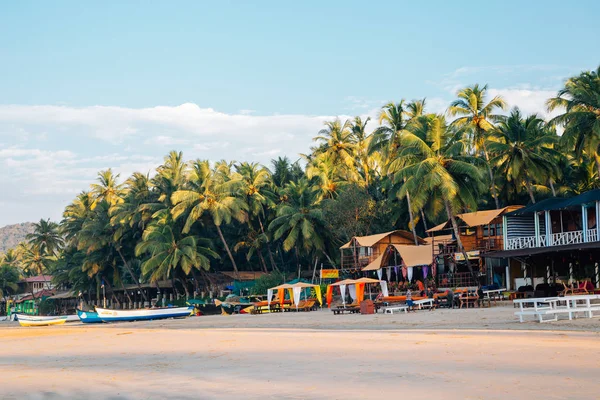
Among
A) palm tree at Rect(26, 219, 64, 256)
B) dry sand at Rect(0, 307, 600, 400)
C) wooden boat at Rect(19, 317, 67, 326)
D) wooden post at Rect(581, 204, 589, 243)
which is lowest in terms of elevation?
wooden boat at Rect(19, 317, 67, 326)

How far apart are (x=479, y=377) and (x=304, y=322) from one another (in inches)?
780

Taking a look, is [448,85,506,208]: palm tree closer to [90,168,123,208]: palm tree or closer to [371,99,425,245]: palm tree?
[371,99,425,245]: palm tree

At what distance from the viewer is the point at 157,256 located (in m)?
53.2

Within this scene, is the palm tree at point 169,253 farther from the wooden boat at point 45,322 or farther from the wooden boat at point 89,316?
the wooden boat at point 89,316

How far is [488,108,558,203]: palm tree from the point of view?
41.9 metres

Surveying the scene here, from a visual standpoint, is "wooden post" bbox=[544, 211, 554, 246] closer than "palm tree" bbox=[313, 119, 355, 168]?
Yes

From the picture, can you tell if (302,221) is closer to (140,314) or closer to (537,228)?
(140,314)

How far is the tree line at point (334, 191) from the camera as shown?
132 ft

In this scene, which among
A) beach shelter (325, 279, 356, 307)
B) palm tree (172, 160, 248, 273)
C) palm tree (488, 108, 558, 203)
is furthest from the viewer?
palm tree (172, 160, 248, 273)

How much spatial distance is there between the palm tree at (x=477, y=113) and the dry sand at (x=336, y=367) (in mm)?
28530

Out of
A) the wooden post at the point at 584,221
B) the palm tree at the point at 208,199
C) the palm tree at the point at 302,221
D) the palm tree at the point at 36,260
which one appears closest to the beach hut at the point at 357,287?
the wooden post at the point at 584,221

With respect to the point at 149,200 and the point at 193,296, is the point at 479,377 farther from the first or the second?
the point at 149,200

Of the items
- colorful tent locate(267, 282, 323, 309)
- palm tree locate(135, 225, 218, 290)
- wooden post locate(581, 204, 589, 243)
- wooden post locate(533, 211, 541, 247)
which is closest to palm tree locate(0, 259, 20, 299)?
palm tree locate(135, 225, 218, 290)

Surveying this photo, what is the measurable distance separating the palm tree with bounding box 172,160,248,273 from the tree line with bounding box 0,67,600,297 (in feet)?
0.29
